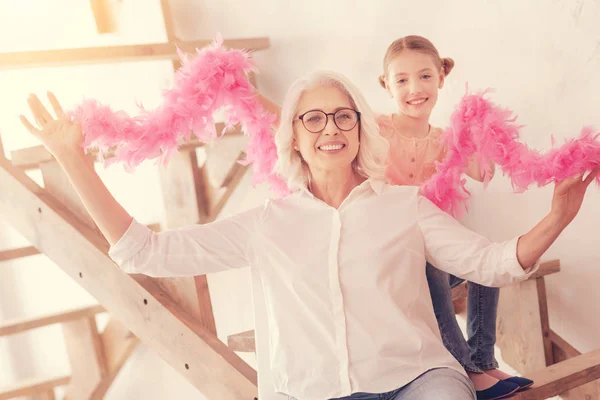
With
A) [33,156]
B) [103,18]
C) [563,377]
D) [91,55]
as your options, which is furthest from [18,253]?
[563,377]

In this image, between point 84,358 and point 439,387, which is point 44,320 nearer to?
point 84,358

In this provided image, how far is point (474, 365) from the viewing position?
1.66 metres

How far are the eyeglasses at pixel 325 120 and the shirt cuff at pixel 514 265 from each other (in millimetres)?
419

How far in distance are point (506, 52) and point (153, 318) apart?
139cm

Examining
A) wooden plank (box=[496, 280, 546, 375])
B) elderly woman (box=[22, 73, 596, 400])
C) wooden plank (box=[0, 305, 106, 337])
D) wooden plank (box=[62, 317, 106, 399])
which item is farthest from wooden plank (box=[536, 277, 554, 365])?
wooden plank (box=[62, 317, 106, 399])

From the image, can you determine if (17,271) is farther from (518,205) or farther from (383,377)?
(383,377)

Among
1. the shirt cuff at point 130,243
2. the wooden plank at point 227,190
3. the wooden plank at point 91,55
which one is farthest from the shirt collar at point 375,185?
the wooden plank at point 227,190

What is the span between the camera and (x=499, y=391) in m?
1.57

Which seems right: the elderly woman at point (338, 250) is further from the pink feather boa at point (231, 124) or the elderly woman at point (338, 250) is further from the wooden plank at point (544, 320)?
the wooden plank at point (544, 320)

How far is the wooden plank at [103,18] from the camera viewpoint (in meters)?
3.86

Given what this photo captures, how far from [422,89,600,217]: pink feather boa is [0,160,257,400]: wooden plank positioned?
2.59ft

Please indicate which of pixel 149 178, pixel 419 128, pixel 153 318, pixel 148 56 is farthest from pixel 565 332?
pixel 149 178

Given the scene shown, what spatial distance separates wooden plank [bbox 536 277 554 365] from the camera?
2.15m

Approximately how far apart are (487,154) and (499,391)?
1.75ft
